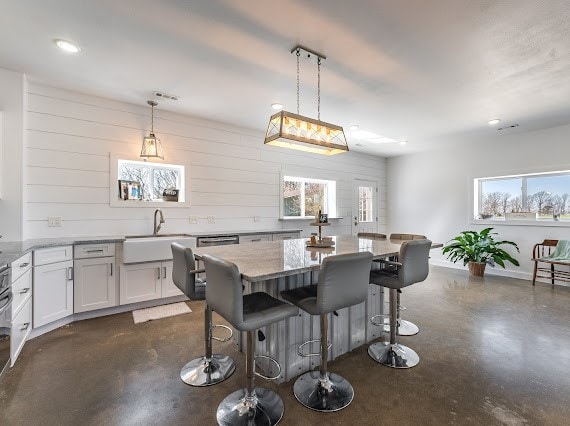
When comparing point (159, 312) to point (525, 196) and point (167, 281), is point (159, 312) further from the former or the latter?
point (525, 196)

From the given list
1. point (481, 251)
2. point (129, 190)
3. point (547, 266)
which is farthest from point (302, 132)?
point (547, 266)

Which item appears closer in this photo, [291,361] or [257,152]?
[291,361]

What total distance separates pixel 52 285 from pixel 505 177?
23.8ft

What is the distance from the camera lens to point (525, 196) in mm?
5184

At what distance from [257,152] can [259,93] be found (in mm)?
1599

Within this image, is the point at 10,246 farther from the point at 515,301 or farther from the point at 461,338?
the point at 515,301

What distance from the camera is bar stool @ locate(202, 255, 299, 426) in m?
1.45

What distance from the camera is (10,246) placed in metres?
2.57

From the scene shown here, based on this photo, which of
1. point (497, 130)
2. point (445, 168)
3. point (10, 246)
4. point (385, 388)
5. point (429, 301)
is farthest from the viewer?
point (445, 168)

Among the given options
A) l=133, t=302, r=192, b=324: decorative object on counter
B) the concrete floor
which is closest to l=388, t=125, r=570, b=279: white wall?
the concrete floor

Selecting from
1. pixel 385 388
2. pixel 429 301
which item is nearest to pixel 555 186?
pixel 429 301

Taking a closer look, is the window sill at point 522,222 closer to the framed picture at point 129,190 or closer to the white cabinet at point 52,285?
the framed picture at point 129,190

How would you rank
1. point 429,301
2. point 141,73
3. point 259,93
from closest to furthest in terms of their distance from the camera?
point 141,73 → point 259,93 → point 429,301

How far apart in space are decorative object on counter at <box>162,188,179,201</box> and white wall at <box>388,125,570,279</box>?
17.8 feet
